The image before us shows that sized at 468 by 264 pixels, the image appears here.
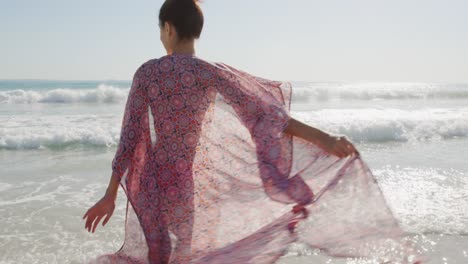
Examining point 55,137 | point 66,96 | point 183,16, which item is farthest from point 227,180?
point 66,96

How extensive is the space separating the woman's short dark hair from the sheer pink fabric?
11 centimetres

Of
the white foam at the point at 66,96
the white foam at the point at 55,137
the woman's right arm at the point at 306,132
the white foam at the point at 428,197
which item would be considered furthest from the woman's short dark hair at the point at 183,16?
the white foam at the point at 66,96

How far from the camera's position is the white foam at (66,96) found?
70.5 feet

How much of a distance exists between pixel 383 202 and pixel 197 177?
84 centimetres

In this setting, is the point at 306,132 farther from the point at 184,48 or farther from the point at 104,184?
the point at 104,184

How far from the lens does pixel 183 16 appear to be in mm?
1869

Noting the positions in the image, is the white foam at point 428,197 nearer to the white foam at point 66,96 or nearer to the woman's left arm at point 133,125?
the woman's left arm at point 133,125

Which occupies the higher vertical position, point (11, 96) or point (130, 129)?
point (130, 129)

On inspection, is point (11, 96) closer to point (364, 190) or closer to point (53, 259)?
point (53, 259)

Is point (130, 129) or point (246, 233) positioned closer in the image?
point (130, 129)

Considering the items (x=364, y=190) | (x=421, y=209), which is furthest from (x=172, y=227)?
(x=421, y=209)

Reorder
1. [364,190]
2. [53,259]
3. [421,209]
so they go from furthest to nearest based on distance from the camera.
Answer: [421,209], [53,259], [364,190]

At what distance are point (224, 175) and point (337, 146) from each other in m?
0.53

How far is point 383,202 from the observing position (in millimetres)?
2031
